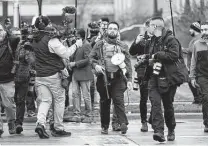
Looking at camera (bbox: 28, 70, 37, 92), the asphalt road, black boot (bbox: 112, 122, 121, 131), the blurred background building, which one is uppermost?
the blurred background building

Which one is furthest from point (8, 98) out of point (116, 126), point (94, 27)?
point (94, 27)

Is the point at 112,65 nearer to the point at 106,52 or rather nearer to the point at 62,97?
the point at 106,52

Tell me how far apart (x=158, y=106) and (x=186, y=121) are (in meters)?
3.94

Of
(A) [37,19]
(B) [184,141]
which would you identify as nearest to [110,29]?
(A) [37,19]

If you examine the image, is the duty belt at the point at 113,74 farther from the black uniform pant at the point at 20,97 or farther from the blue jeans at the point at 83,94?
the blue jeans at the point at 83,94

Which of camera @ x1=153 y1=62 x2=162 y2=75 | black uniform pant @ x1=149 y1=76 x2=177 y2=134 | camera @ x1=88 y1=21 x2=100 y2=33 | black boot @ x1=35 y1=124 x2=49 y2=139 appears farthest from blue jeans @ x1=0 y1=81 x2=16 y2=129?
camera @ x1=88 y1=21 x2=100 y2=33

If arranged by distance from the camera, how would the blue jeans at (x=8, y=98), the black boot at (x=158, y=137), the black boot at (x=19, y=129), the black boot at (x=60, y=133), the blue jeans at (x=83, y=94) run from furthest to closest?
1. the blue jeans at (x=83, y=94)
2. the black boot at (x=19, y=129)
3. the blue jeans at (x=8, y=98)
4. the black boot at (x=60, y=133)
5. the black boot at (x=158, y=137)

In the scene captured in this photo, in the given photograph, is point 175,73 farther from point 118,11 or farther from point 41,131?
point 118,11

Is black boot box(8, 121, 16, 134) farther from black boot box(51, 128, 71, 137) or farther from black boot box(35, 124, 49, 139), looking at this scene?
black boot box(35, 124, 49, 139)

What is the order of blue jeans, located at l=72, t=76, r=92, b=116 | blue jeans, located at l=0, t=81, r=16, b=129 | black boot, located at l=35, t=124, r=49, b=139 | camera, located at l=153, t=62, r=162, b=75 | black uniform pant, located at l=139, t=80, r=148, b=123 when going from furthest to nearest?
blue jeans, located at l=72, t=76, r=92, b=116 < black uniform pant, located at l=139, t=80, r=148, b=123 < blue jeans, located at l=0, t=81, r=16, b=129 < black boot, located at l=35, t=124, r=49, b=139 < camera, located at l=153, t=62, r=162, b=75

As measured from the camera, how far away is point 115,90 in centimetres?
1359

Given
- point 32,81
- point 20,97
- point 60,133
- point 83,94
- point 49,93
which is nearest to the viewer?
point 49,93

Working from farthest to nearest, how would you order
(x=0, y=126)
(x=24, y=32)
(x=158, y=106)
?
(x=24, y=32) < (x=0, y=126) < (x=158, y=106)

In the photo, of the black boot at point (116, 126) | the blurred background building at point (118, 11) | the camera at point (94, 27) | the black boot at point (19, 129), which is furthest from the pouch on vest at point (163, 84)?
the blurred background building at point (118, 11)
